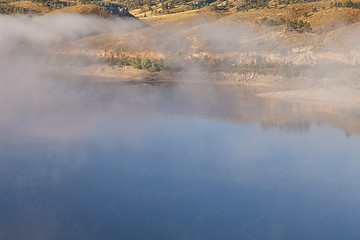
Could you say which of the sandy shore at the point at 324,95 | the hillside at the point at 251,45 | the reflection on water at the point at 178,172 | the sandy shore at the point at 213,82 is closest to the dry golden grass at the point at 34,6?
the hillside at the point at 251,45

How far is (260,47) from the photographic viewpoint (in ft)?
181

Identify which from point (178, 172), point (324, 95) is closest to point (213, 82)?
point (324, 95)

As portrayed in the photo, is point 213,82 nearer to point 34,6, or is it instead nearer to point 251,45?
point 251,45

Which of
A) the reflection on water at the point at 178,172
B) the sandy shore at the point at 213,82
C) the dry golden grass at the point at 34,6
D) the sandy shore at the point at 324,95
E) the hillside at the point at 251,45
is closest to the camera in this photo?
the reflection on water at the point at 178,172

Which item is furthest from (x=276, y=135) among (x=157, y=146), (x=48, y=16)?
(x=48, y=16)

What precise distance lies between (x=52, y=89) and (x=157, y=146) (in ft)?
74.6

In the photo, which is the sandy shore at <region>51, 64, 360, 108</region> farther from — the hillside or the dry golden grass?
the dry golden grass

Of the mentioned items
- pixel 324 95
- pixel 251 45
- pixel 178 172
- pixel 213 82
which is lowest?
pixel 213 82

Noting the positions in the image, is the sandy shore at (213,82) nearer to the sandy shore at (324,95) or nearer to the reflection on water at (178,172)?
the sandy shore at (324,95)

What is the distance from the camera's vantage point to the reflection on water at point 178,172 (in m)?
17.5

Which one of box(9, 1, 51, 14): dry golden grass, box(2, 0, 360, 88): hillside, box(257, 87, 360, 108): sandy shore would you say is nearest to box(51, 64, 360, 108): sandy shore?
box(257, 87, 360, 108): sandy shore

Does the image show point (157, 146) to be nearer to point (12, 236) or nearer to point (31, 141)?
point (31, 141)

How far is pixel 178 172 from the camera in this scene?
74.6ft

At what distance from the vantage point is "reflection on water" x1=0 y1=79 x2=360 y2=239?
57.5ft
